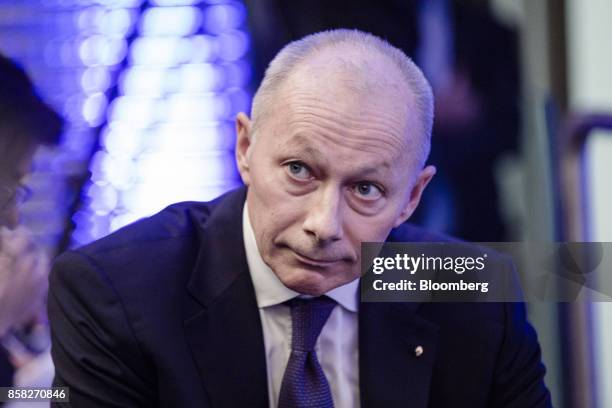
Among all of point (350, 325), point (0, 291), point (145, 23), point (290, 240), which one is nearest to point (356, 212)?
point (290, 240)

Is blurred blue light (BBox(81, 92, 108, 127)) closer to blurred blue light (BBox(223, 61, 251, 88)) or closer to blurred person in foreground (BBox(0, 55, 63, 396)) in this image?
blurred person in foreground (BBox(0, 55, 63, 396))

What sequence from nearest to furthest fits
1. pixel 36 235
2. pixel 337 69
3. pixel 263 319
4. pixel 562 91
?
pixel 337 69, pixel 263 319, pixel 36 235, pixel 562 91

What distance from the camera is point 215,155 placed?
5.22 feet

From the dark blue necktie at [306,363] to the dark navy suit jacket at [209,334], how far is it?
0.05 metres

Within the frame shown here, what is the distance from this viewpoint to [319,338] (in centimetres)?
138

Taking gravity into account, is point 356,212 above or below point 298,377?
above

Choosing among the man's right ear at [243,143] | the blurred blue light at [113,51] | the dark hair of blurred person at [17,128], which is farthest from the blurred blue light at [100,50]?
the man's right ear at [243,143]

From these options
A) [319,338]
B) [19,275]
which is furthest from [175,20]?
[319,338]

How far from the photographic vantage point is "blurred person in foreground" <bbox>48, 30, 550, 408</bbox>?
1.28 meters

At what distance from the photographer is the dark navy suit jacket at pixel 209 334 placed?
1.30 metres

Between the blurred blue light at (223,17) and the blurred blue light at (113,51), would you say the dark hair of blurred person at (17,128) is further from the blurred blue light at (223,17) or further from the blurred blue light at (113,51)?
the blurred blue light at (223,17)

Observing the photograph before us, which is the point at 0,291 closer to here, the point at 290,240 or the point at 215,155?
the point at 215,155

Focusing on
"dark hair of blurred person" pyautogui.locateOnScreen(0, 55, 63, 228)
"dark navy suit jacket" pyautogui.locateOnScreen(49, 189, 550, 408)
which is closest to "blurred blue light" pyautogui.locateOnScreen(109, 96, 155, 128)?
"dark hair of blurred person" pyautogui.locateOnScreen(0, 55, 63, 228)

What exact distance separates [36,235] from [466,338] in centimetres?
82
